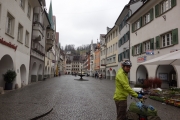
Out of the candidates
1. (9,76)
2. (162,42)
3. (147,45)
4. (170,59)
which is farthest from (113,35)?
(170,59)

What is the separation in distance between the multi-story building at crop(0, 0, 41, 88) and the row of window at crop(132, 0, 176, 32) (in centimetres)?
1267

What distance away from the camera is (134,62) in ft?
83.0

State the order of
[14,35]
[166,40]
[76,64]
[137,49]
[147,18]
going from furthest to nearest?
1. [76,64]
2. [137,49]
3. [147,18]
4. [166,40]
5. [14,35]

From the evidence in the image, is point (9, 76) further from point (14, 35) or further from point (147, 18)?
point (147, 18)

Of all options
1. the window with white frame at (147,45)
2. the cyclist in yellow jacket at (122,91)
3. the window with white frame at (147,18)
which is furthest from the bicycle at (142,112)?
the window with white frame at (147,18)

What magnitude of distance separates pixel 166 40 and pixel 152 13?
4.05m

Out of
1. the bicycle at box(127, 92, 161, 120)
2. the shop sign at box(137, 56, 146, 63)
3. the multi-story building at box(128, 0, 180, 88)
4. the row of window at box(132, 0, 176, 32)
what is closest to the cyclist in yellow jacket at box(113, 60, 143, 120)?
the bicycle at box(127, 92, 161, 120)

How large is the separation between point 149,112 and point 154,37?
1703 centimetres

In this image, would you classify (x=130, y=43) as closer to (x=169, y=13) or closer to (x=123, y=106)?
(x=169, y=13)

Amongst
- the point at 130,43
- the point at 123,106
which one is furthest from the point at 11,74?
the point at 130,43

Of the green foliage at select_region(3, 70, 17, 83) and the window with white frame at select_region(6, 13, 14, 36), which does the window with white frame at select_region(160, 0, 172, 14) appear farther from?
the green foliage at select_region(3, 70, 17, 83)

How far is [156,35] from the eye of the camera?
62.0 feet

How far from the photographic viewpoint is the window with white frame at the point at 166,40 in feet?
54.8

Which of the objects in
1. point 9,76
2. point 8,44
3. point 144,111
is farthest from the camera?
point 9,76
